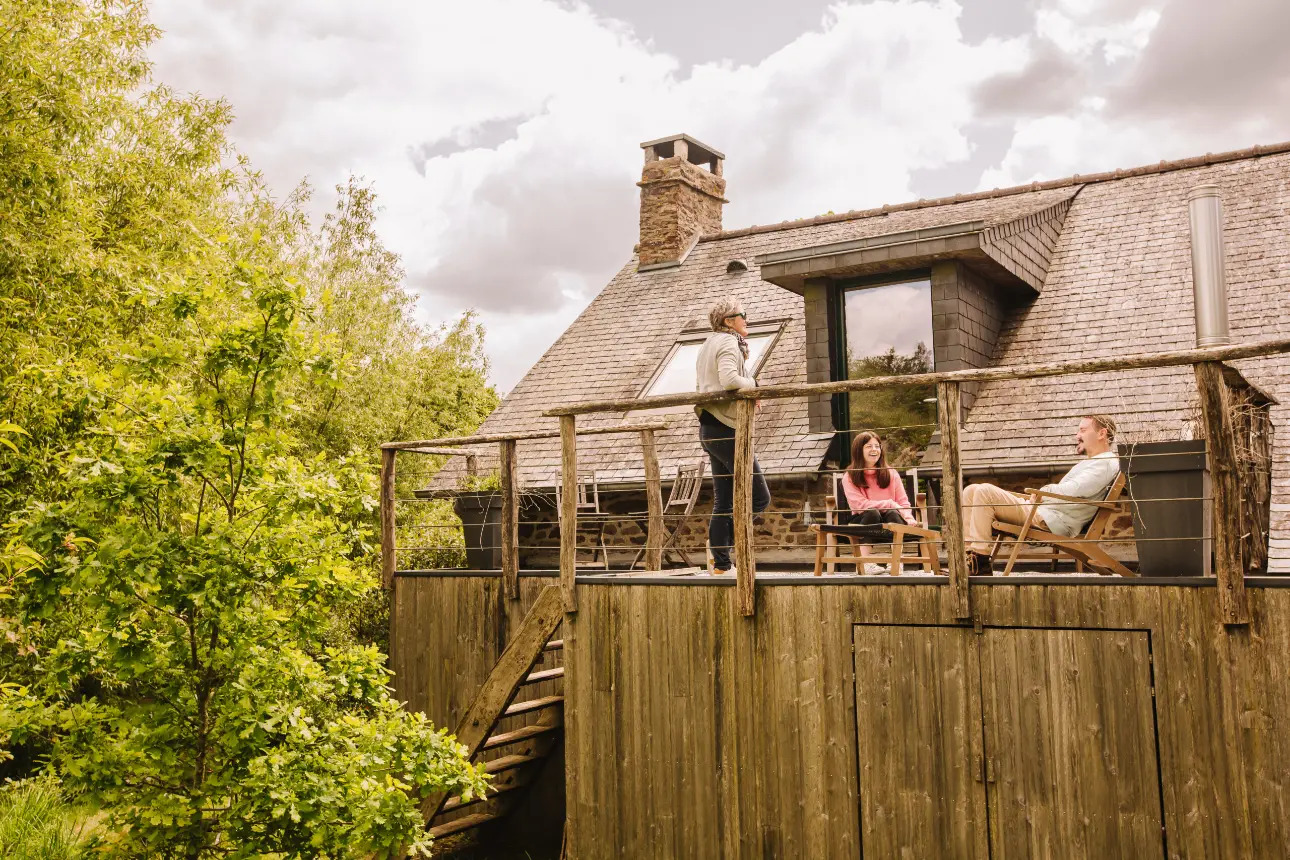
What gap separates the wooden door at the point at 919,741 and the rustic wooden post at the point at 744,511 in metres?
0.68

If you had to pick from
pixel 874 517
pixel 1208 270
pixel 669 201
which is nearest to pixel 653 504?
pixel 874 517

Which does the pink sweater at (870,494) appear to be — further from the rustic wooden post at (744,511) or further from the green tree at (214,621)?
the green tree at (214,621)

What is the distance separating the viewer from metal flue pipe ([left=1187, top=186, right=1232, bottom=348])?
6.90 m

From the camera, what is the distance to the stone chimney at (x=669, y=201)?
14.5 metres

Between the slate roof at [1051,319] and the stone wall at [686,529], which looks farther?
the stone wall at [686,529]

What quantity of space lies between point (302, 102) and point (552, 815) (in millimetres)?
41926

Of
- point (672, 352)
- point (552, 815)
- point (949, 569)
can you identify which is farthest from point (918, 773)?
point (672, 352)

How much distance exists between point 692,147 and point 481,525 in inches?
319

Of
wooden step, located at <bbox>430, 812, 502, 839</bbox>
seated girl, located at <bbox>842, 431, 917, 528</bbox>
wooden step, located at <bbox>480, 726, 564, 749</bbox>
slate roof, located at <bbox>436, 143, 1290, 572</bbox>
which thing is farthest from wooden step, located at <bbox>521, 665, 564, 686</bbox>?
slate roof, located at <bbox>436, 143, 1290, 572</bbox>

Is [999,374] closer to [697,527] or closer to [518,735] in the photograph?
[518,735]

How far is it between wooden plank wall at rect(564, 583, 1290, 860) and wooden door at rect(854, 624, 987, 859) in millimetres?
70

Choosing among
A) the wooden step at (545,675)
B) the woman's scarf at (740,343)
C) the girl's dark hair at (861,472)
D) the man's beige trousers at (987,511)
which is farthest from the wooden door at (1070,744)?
the wooden step at (545,675)

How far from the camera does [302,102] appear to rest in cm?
4400

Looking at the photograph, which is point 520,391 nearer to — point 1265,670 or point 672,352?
point 672,352
